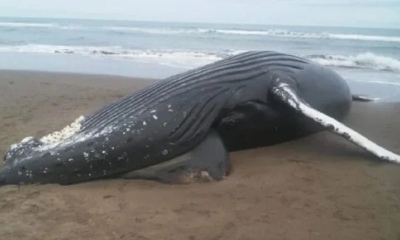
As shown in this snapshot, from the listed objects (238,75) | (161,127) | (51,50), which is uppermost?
(238,75)

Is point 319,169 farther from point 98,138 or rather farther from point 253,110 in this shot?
point 98,138

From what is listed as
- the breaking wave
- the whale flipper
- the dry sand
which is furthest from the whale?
the breaking wave

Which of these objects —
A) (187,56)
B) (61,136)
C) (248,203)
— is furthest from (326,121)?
(187,56)

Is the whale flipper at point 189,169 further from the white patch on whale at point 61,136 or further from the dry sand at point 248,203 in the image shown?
the white patch on whale at point 61,136

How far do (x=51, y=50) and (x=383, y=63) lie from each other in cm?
1637

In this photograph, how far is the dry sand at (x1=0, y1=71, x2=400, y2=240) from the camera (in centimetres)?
434

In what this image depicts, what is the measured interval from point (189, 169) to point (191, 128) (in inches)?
18.9

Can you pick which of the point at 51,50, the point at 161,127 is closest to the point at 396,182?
the point at 161,127

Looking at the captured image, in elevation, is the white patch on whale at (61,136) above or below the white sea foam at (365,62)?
above

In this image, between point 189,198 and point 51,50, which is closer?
point 189,198

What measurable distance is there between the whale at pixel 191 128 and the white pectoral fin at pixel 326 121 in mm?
12

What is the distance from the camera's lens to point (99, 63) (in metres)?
19.6

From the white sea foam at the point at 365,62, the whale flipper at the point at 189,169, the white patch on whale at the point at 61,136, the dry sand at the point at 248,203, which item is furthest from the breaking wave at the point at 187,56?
the whale flipper at the point at 189,169

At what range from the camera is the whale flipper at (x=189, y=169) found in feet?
18.1
